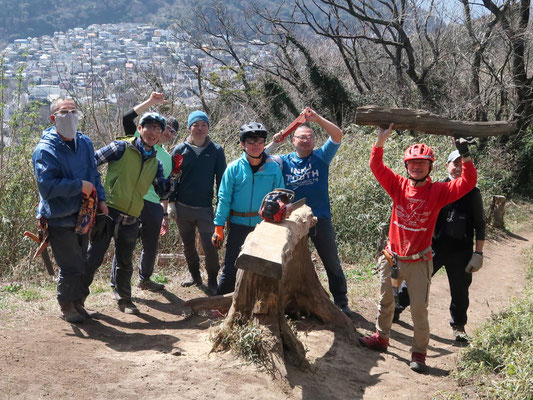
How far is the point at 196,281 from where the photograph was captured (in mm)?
7152

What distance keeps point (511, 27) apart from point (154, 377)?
49.8ft

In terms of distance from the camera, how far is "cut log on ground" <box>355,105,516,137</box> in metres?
5.07

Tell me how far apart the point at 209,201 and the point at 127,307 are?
145cm

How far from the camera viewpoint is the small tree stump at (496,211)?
37.9 feet

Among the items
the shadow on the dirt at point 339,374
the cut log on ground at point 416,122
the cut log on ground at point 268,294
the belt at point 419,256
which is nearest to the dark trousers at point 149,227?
the cut log on ground at point 268,294

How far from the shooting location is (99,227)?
5.53 meters

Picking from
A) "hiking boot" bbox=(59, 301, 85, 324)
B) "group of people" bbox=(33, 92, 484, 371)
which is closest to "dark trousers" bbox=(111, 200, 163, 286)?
"group of people" bbox=(33, 92, 484, 371)

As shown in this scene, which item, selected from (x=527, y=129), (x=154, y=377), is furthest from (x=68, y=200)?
(x=527, y=129)

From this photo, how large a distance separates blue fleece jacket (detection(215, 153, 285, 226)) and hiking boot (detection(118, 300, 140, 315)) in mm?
1242

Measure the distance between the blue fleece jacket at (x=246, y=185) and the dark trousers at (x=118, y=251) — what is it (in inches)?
35.1

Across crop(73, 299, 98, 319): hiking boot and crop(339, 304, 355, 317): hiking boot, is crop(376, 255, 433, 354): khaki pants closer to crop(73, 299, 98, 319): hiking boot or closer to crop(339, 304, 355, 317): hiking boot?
crop(339, 304, 355, 317): hiking boot

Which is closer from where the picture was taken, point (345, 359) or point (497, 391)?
point (497, 391)

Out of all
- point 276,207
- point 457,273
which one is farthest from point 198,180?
point 457,273

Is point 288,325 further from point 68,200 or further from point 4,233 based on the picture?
point 4,233
